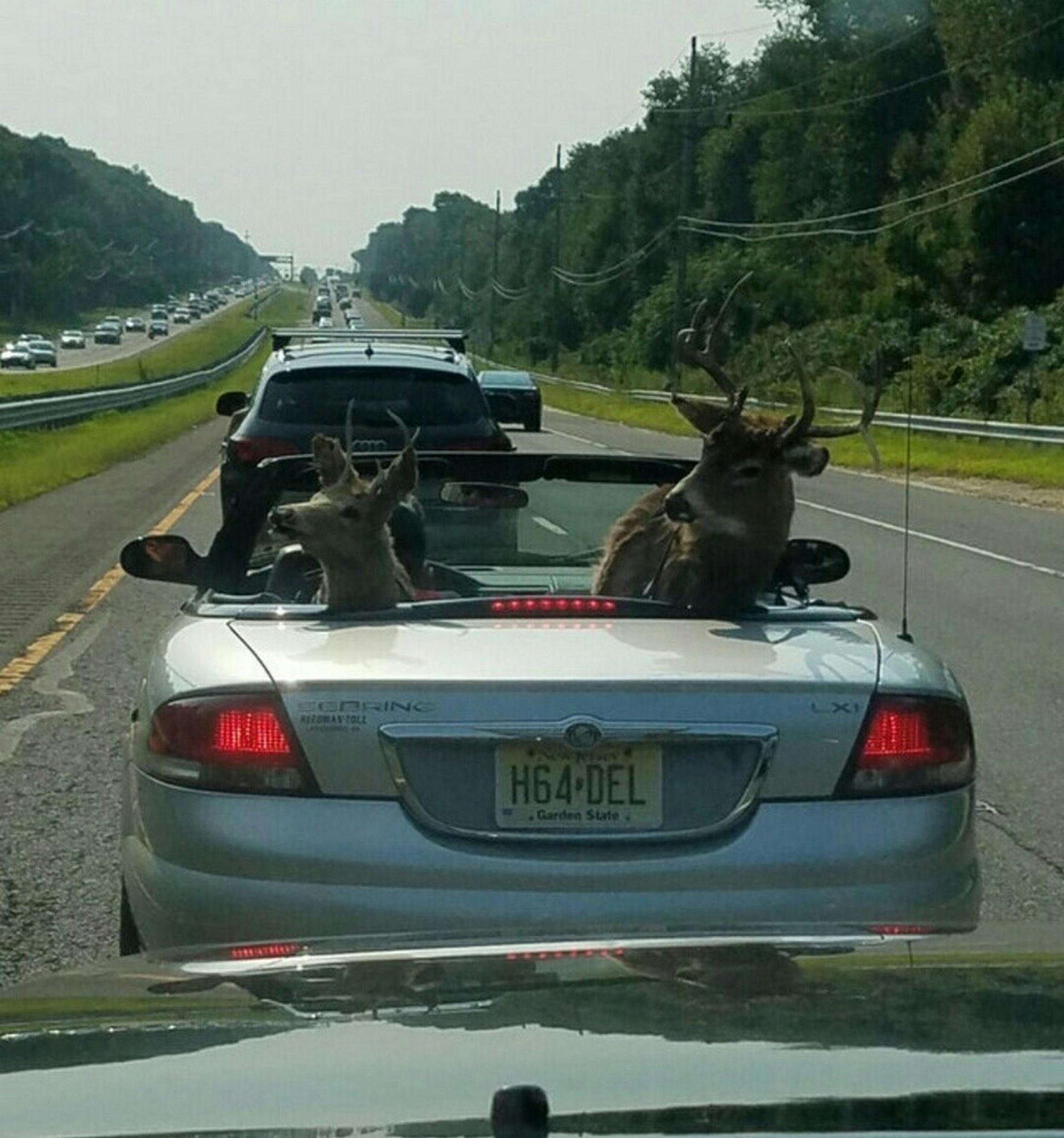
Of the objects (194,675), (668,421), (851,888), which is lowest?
(668,421)

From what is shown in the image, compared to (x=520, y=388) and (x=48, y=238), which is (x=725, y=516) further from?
(x=48, y=238)

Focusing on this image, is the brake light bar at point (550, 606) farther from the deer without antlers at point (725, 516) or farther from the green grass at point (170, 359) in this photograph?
the green grass at point (170, 359)

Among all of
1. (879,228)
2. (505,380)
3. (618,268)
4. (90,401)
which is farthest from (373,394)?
(618,268)

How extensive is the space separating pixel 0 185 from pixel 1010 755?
15431 centimetres

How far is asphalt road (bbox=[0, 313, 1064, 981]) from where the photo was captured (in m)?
7.23

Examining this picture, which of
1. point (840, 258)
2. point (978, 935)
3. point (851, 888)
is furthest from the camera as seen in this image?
point (840, 258)

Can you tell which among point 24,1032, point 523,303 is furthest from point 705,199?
point 24,1032

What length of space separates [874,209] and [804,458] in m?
77.5

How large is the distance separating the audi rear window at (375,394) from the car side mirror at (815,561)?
811cm

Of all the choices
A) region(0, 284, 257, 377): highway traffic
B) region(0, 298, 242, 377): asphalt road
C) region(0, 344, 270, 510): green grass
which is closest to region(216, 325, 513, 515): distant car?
region(0, 344, 270, 510): green grass

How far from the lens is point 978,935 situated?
379 cm

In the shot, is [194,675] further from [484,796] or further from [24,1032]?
[24,1032]

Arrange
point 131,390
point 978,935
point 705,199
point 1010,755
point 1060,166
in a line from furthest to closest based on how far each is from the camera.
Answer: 1. point 705,199
2. point 1060,166
3. point 131,390
4. point 1010,755
5. point 978,935

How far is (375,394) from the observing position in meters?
14.4
